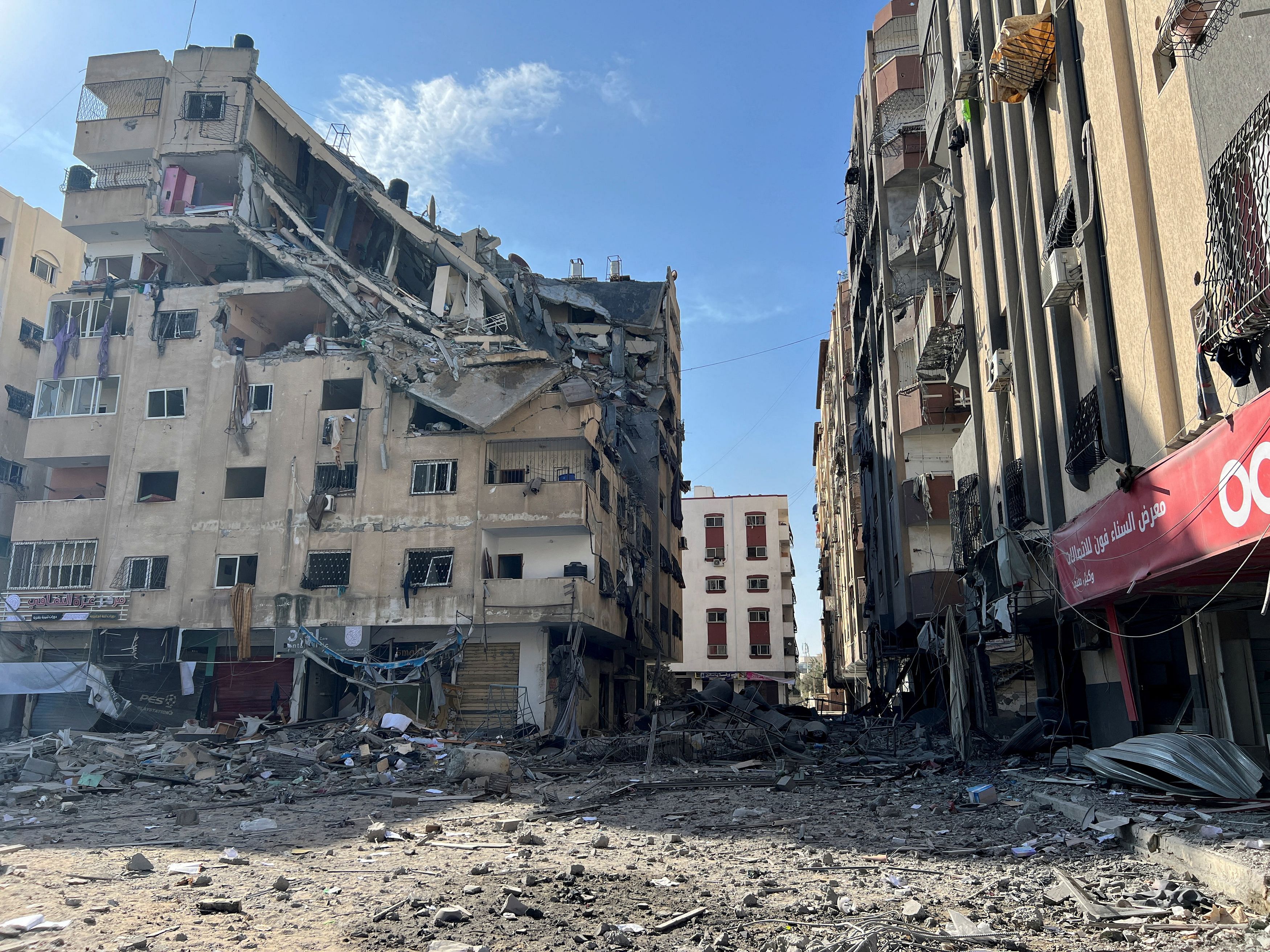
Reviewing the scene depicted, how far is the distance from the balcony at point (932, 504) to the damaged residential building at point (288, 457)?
403 inches

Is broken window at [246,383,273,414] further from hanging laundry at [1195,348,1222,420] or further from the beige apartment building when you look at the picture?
hanging laundry at [1195,348,1222,420]

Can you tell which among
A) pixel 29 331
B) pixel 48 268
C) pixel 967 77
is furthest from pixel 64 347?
pixel 967 77

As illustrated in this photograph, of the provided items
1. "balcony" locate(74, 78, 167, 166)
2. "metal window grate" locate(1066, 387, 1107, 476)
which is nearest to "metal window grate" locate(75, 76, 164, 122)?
"balcony" locate(74, 78, 167, 166)

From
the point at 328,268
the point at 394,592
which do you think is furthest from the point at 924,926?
the point at 328,268

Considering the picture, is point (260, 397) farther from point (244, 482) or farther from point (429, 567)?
point (429, 567)

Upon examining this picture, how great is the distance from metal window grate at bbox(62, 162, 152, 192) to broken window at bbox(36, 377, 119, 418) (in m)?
8.28

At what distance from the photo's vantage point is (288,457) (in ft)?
106

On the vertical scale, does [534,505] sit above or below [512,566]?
above

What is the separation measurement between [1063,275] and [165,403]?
103 feet

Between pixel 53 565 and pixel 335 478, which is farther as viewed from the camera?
pixel 53 565

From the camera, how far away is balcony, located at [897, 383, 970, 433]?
25.8 meters

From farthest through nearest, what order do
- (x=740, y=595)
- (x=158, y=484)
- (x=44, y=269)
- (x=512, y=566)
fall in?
(x=740, y=595) < (x=44, y=269) < (x=158, y=484) < (x=512, y=566)

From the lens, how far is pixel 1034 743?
1691 centimetres

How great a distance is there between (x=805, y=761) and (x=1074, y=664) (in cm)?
647
